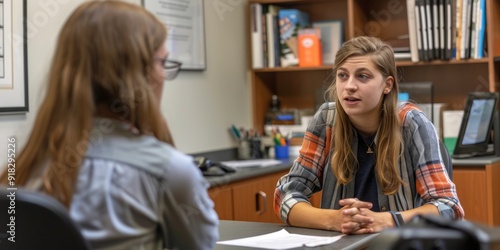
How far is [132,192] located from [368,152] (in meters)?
1.18

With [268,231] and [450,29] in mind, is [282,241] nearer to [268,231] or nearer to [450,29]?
[268,231]

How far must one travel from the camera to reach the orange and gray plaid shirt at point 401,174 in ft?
6.77

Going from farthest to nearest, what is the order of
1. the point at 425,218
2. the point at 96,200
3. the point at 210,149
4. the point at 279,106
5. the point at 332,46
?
the point at 279,106 → the point at 332,46 → the point at 210,149 → the point at 96,200 → the point at 425,218

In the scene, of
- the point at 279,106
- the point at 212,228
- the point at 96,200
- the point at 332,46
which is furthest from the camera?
the point at 279,106

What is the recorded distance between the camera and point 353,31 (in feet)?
13.1

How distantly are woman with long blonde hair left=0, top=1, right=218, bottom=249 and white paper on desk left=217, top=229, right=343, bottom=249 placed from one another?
0.55 meters

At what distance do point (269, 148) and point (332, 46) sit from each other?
707mm

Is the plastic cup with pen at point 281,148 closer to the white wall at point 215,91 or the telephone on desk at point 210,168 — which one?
the white wall at point 215,91

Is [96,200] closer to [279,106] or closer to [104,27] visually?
[104,27]

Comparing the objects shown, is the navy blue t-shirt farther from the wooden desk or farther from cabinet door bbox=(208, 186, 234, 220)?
the wooden desk

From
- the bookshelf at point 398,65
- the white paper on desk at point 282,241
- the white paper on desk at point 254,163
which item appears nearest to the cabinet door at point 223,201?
the white paper on desk at point 254,163

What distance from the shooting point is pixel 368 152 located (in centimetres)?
221

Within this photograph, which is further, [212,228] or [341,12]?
[341,12]

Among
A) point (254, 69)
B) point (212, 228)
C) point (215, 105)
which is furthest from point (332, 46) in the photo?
point (212, 228)
